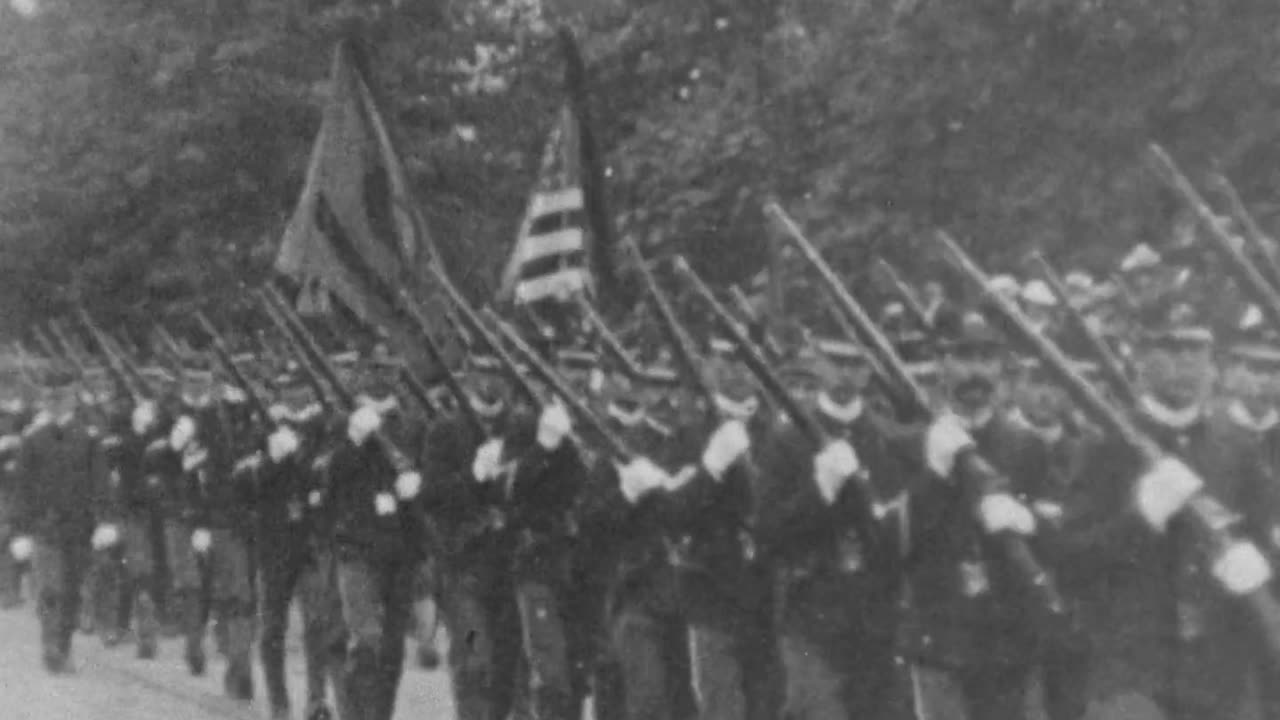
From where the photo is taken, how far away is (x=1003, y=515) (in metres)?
8.89

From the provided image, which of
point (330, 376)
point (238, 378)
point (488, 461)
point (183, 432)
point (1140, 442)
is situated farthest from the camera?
point (183, 432)

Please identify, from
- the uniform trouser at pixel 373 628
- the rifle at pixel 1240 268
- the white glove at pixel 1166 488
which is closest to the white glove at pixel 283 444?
the uniform trouser at pixel 373 628

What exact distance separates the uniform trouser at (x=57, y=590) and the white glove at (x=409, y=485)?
13.0ft

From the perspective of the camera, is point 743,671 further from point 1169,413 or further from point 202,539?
point 202,539

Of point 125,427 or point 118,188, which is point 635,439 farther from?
point 118,188

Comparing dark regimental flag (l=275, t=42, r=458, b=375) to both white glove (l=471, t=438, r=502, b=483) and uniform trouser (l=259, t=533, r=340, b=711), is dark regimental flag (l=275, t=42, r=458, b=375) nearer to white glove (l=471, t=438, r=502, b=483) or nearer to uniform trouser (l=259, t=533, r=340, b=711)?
uniform trouser (l=259, t=533, r=340, b=711)

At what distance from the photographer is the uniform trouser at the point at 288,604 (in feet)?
42.9

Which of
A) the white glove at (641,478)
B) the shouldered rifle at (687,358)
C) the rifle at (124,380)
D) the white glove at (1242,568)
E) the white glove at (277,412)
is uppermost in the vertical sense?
the rifle at (124,380)

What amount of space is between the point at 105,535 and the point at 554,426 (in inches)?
233

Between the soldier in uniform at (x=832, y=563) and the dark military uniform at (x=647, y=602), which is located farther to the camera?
the dark military uniform at (x=647, y=602)

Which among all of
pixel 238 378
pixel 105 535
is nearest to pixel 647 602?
pixel 238 378

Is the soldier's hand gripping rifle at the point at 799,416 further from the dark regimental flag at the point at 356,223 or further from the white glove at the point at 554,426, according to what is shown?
the dark regimental flag at the point at 356,223

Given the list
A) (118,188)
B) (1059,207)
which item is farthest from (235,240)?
(1059,207)

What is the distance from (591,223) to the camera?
1590 cm
